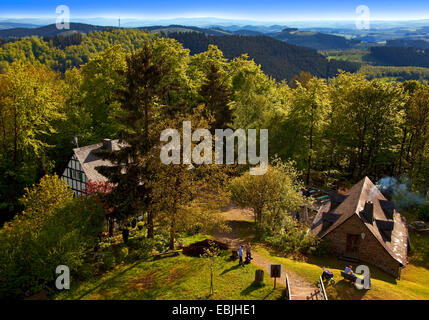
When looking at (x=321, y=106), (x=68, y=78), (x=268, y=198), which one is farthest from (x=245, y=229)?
(x=68, y=78)

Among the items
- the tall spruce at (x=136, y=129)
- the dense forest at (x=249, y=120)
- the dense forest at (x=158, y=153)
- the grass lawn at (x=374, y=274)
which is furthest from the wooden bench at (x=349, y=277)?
the dense forest at (x=249, y=120)

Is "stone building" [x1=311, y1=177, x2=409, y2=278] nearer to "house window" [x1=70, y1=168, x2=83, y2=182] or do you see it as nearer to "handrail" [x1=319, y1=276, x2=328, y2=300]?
"handrail" [x1=319, y1=276, x2=328, y2=300]

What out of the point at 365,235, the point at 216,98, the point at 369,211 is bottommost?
the point at 365,235

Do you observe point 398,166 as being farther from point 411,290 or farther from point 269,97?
point 411,290

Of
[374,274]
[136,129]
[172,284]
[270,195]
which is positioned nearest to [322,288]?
[374,274]

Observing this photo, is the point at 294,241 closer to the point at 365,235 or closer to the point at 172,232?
the point at 365,235

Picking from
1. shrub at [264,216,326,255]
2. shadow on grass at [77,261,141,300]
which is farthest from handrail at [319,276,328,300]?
shadow on grass at [77,261,141,300]

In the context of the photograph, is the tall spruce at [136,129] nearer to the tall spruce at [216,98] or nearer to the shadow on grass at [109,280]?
the shadow on grass at [109,280]
